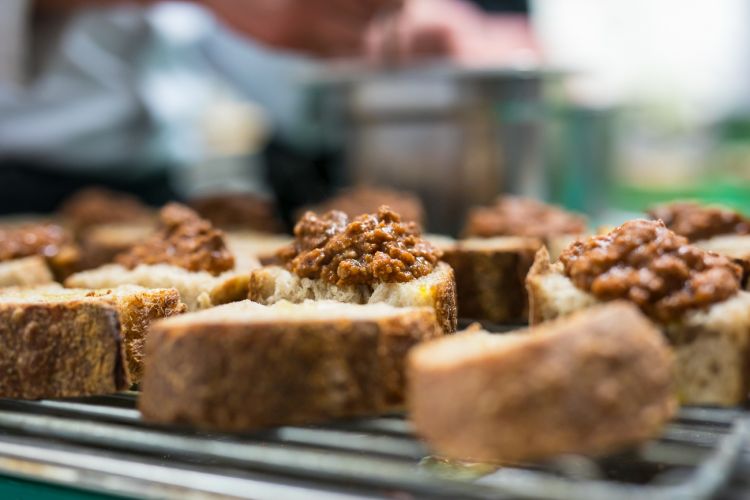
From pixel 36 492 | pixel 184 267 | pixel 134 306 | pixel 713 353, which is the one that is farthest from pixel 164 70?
pixel 713 353

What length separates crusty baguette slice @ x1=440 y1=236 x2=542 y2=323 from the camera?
304 cm

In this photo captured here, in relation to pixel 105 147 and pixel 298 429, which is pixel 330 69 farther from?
pixel 298 429

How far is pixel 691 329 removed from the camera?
1.95 metres

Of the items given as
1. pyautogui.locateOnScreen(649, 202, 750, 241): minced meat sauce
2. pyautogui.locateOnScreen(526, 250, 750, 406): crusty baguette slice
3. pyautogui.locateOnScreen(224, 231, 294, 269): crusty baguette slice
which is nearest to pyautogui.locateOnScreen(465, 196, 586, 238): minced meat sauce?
pyautogui.locateOnScreen(649, 202, 750, 241): minced meat sauce

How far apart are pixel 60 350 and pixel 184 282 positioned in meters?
0.57

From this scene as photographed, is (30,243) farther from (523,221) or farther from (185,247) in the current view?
(523,221)

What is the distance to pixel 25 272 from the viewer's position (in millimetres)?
3137

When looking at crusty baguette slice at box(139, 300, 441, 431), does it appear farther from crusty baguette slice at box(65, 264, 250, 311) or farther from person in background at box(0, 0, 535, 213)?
person in background at box(0, 0, 535, 213)

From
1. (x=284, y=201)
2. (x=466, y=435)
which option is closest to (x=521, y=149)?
(x=284, y=201)

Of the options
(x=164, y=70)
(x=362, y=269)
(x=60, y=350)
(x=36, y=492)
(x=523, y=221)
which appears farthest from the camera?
(x=164, y=70)

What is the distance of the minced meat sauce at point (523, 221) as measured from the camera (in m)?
3.54

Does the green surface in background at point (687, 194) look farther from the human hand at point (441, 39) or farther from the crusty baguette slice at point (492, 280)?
the crusty baguette slice at point (492, 280)

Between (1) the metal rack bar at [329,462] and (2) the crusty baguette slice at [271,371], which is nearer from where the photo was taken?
(1) the metal rack bar at [329,462]

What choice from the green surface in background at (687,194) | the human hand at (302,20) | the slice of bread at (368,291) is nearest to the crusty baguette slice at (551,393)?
the slice of bread at (368,291)
